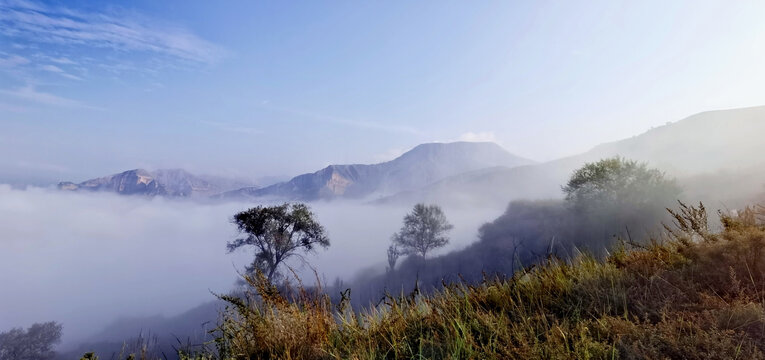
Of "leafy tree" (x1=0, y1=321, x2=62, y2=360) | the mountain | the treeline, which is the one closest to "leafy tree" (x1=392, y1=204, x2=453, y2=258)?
the treeline

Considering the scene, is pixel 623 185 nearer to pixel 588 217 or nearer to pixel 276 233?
pixel 588 217

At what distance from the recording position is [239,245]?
33.2m

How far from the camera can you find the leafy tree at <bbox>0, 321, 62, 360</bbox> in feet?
151

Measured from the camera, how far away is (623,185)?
3762cm

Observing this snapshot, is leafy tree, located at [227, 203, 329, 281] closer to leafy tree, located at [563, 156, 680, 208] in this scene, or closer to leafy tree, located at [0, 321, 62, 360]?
leafy tree, located at [563, 156, 680, 208]

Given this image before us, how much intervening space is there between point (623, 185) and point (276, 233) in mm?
34419

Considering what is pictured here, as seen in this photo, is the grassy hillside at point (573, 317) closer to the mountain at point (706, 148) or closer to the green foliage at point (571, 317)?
the green foliage at point (571, 317)

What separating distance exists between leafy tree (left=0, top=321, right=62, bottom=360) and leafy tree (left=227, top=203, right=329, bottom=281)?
3678 cm

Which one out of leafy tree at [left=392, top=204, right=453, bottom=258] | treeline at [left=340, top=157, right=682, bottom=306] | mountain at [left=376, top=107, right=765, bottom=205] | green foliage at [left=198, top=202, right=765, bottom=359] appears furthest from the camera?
leafy tree at [left=392, top=204, right=453, bottom=258]

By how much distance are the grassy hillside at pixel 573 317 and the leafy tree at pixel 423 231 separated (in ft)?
179

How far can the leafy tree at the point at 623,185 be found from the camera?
37188 mm

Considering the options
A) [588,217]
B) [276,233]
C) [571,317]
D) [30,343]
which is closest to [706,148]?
[588,217]

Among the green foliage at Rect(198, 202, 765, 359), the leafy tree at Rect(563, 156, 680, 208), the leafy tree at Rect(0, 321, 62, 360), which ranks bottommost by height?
the leafy tree at Rect(0, 321, 62, 360)

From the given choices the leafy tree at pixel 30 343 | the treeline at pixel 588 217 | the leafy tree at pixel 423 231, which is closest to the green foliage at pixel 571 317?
the treeline at pixel 588 217
